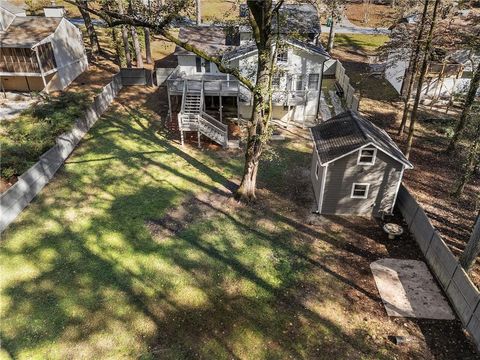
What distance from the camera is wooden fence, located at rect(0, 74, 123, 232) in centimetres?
1639

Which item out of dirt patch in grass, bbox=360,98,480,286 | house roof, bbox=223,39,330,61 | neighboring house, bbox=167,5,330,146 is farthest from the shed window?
dirt patch in grass, bbox=360,98,480,286

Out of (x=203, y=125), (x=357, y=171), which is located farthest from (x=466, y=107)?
(x=203, y=125)

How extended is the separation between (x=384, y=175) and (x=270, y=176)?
6938 millimetres

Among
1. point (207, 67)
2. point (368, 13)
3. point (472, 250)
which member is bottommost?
point (472, 250)

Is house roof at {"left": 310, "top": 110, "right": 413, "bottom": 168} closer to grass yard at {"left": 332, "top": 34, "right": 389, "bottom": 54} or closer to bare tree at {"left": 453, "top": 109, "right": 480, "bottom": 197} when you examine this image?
bare tree at {"left": 453, "top": 109, "right": 480, "bottom": 197}

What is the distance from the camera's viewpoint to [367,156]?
55.2ft

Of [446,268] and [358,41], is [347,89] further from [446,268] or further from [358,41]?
[446,268]

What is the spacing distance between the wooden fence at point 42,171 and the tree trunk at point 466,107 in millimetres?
25800

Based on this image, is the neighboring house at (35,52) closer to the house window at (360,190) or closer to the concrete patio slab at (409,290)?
the house window at (360,190)

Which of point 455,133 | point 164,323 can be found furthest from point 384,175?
point 164,323

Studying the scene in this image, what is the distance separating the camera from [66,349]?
37.4ft

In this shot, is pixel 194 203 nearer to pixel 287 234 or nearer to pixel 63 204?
pixel 287 234

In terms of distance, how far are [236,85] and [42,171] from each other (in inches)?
594

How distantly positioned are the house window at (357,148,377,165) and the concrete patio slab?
15.5 ft
